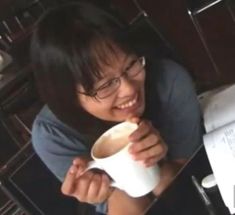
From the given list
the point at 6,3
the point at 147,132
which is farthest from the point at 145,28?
the point at 6,3

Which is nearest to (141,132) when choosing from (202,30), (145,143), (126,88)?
(145,143)

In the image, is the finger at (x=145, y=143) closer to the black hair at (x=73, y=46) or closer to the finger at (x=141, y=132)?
the finger at (x=141, y=132)

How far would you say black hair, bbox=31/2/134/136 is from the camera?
85 centimetres

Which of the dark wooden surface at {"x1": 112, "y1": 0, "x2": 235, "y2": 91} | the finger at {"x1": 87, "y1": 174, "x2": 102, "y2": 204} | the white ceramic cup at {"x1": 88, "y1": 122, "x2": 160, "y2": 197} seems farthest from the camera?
the dark wooden surface at {"x1": 112, "y1": 0, "x2": 235, "y2": 91}

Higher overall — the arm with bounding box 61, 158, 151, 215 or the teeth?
the teeth

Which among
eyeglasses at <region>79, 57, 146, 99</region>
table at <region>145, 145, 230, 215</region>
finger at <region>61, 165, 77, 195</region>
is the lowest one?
table at <region>145, 145, 230, 215</region>

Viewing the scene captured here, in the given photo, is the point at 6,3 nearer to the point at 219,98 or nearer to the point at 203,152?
the point at 219,98

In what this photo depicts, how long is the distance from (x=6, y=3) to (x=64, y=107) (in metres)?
1.38

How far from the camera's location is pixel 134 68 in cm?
87

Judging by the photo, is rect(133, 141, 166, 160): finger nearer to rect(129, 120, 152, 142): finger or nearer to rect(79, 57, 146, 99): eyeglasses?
rect(129, 120, 152, 142): finger

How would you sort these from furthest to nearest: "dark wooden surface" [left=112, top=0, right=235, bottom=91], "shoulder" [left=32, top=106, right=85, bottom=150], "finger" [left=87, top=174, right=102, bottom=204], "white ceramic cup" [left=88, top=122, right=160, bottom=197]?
"dark wooden surface" [left=112, top=0, right=235, bottom=91]
"shoulder" [left=32, top=106, right=85, bottom=150]
"finger" [left=87, top=174, right=102, bottom=204]
"white ceramic cup" [left=88, top=122, right=160, bottom=197]

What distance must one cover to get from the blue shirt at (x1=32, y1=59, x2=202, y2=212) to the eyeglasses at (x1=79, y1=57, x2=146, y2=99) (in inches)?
5.3

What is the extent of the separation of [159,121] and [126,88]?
232 millimetres

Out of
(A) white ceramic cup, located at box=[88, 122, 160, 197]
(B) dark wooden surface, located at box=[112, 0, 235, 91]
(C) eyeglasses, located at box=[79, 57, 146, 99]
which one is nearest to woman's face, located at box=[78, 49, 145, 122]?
(C) eyeglasses, located at box=[79, 57, 146, 99]
